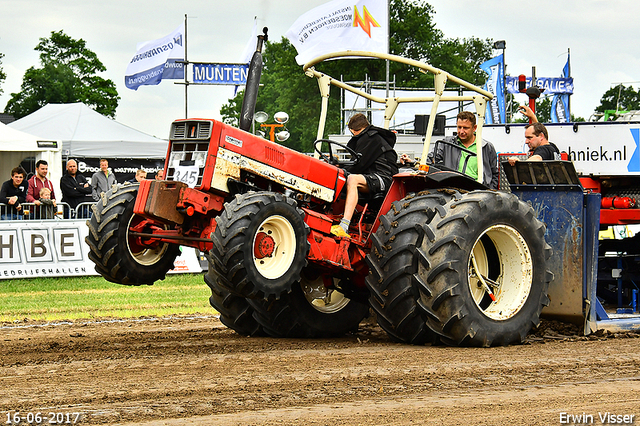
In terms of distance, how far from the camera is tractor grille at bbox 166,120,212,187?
21.7 ft

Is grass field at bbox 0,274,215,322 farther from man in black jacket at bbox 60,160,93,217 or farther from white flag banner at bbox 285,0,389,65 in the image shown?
→ white flag banner at bbox 285,0,389,65

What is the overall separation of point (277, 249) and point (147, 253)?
1.25m

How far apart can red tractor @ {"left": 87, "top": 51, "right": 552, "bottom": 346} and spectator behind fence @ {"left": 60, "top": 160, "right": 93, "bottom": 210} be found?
9431mm

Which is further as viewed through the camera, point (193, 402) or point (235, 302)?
point (235, 302)

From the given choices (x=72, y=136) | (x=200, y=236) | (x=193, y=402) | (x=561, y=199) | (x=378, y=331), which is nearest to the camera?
(x=193, y=402)

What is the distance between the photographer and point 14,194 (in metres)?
15.1

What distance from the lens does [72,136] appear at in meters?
24.7

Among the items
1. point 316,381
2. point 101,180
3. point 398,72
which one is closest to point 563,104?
point 101,180

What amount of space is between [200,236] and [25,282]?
8.57m

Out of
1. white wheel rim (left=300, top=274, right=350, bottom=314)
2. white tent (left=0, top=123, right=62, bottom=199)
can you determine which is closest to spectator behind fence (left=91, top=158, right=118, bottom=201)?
white tent (left=0, top=123, right=62, bottom=199)

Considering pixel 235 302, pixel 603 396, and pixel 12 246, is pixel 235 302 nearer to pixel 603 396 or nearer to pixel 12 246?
pixel 603 396

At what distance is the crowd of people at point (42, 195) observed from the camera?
1491cm

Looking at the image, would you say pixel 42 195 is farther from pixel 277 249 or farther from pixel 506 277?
pixel 506 277

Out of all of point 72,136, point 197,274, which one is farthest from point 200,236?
point 72,136
